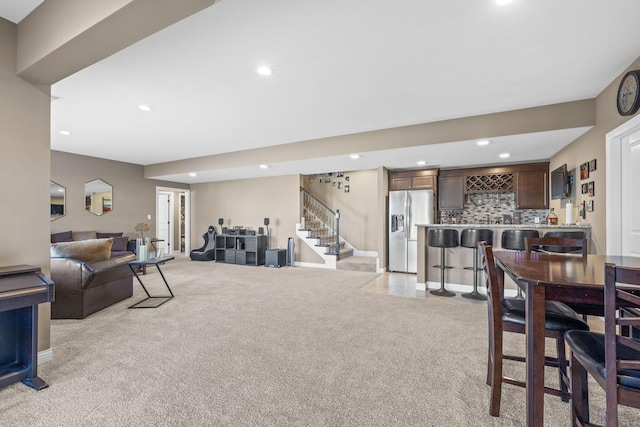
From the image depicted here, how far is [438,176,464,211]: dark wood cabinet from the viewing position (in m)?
6.61

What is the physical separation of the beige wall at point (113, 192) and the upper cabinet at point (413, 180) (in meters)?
6.36

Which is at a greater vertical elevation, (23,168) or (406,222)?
(23,168)

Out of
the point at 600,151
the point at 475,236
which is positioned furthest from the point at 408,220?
the point at 600,151

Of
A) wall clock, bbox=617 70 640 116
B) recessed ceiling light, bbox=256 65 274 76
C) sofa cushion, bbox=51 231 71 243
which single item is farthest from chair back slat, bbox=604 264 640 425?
sofa cushion, bbox=51 231 71 243

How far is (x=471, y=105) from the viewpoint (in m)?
3.77

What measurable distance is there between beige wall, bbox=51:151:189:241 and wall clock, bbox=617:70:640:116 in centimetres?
896

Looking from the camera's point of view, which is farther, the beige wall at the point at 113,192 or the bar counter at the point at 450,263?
the beige wall at the point at 113,192

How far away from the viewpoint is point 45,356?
7.72 ft

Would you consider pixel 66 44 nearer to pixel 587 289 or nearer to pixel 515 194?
pixel 587 289

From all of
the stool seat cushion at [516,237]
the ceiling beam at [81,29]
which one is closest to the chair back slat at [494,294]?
the ceiling beam at [81,29]

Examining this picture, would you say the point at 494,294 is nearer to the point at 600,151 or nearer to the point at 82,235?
the point at 600,151

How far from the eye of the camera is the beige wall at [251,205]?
300 inches

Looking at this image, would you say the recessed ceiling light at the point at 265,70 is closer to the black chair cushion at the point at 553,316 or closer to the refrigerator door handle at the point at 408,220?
the black chair cushion at the point at 553,316

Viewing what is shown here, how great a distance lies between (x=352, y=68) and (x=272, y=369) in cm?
277
